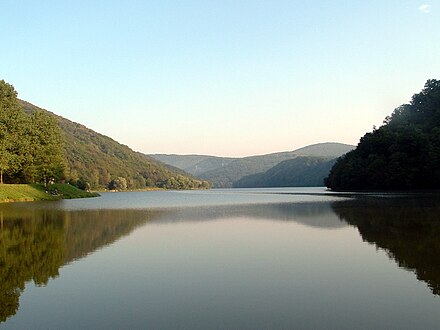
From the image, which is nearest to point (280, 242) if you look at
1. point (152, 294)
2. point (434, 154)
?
point (152, 294)

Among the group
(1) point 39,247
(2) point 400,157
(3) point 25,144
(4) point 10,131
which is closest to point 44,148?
(3) point 25,144

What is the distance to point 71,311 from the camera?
A: 12359 millimetres

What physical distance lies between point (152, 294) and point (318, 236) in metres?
16.8

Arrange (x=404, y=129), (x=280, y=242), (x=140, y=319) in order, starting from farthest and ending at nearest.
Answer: (x=404, y=129) < (x=280, y=242) < (x=140, y=319)

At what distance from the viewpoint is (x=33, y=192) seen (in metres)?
90.2

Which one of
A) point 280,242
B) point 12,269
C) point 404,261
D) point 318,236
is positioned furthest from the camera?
point 318,236

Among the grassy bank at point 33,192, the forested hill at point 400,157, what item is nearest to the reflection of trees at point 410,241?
the grassy bank at point 33,192

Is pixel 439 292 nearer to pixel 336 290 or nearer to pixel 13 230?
pixel 336 290

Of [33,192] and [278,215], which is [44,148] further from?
[278,215]

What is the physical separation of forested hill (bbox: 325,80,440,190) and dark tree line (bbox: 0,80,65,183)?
297 feet

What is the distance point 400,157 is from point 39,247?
11512cm

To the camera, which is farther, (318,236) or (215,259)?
(318,236)

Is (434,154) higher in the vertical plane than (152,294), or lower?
higher

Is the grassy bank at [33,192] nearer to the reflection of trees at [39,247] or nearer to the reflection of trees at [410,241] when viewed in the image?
the reflection of trees at [39,247]
